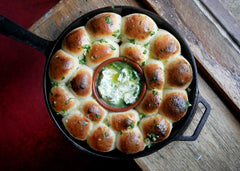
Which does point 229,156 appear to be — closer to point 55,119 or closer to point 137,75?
point 137,75

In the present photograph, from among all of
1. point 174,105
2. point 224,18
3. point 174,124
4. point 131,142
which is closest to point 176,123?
point 174,124

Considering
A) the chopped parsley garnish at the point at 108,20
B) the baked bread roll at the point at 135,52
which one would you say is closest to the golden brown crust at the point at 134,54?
the baked bread roll at the point at 135,52

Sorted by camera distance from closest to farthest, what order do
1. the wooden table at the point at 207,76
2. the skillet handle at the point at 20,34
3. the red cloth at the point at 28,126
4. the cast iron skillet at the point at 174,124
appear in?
the skillet handle at the point at 20,34 → the cast iron skillet at the point at 174,124 → the wooden table at the point at 207,76 → the red cloth at the point at 28,126

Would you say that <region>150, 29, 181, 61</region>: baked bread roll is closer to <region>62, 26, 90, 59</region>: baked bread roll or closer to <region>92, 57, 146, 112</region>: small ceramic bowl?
<region>92, 57, 146, 112</region>: small ceramic bowl

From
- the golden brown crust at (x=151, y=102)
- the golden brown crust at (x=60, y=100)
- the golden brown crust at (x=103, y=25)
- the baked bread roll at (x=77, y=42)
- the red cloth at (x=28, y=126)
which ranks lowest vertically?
the red cloth at (x=28, y=126)

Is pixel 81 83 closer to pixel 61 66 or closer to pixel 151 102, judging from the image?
pixel 61 66

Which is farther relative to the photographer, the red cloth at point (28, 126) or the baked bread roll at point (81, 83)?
the red cloth at point (28, 126)

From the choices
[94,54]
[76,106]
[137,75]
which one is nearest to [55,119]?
[76,106]

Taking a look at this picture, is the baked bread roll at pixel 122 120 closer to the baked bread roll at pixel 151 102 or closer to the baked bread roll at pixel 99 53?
the baked bread roll at pixel 151 102
